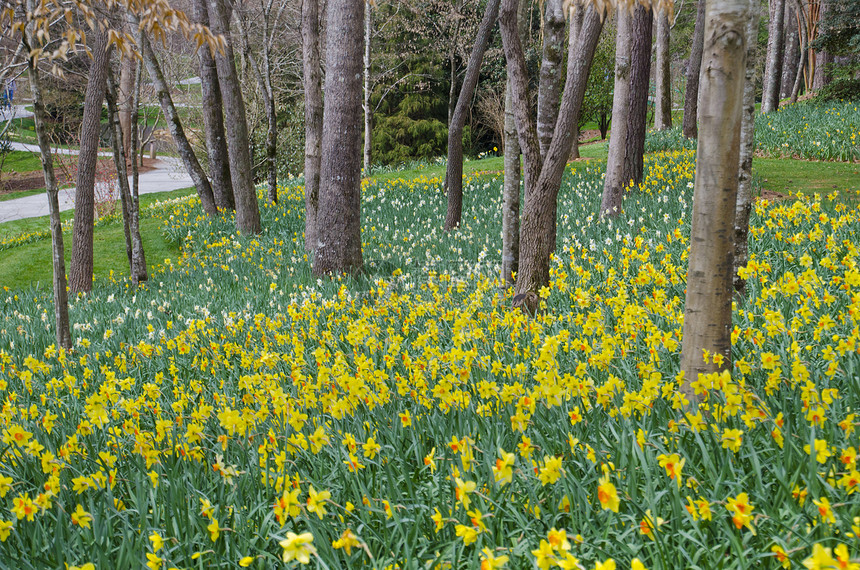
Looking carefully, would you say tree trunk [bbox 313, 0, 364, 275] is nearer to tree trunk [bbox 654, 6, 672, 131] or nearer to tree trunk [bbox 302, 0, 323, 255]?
tree trunk [bbox 302, 0, 323, 255]

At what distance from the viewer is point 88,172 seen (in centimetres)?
806

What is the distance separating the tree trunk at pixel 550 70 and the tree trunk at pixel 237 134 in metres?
6.27

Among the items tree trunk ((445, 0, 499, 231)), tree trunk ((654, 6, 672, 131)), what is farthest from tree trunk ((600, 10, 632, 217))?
tree trunk ((654, 6, 672, 131))

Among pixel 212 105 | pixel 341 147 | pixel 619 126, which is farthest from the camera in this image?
pixel 212 105

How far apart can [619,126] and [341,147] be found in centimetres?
364

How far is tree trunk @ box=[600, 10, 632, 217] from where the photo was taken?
7648 mm

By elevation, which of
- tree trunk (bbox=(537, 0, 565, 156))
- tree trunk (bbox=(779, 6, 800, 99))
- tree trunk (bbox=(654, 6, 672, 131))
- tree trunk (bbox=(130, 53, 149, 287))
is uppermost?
tree trunk (bbox=(779, 6, 800, 99))

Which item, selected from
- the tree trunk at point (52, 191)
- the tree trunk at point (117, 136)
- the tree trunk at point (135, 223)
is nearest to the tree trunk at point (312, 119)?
the tree trunk at point (135, 223)

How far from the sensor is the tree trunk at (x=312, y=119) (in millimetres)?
8492

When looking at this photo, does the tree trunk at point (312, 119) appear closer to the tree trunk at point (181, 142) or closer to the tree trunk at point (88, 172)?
the tree trunk at point (181, 142)

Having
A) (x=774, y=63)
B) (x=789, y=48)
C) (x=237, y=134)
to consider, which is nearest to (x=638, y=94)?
(x=237, y=134)

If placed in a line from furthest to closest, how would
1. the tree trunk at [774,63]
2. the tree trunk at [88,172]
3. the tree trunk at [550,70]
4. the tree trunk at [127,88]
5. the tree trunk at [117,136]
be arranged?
the tree trunk at [774,63], the tree trunk at [127,88], the tree trunk at [88,172], the tree trunk at [117,136], the tree trunk at [550,70]

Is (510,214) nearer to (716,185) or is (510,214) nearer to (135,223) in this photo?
(716,185)

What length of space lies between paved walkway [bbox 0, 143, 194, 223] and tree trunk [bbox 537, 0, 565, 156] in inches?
631
